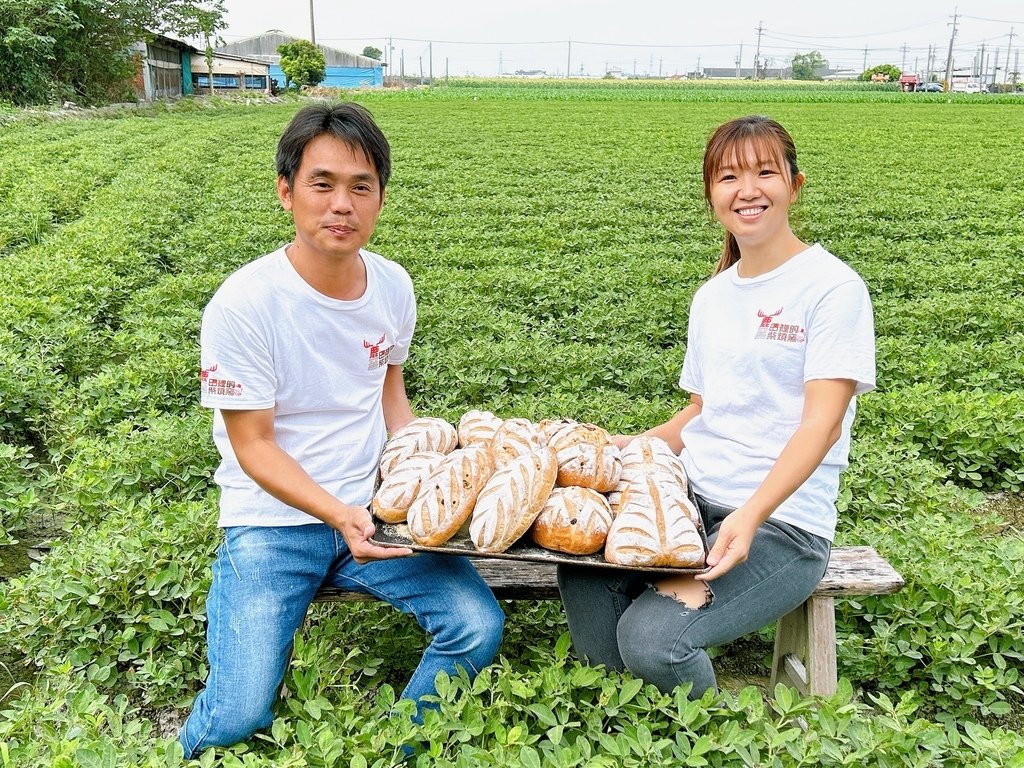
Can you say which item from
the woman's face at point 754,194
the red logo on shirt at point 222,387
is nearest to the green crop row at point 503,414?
the red logo on shirt at point 222,387

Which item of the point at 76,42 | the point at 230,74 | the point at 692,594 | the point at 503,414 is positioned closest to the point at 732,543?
the point at 692,594

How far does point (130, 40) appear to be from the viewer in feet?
119

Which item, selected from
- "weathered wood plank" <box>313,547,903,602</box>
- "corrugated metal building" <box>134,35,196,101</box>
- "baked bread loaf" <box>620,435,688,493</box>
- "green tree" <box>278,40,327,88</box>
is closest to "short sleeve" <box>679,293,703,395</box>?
"baked bread loaf" <box>620,435,688,493</box>

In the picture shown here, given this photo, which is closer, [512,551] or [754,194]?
[512,551]

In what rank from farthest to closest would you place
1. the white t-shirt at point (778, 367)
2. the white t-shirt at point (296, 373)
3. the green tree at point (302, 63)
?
the green tree at point (302, 63), the white t-shirt at point (296, 373), the white t-shirt at point (778, 367)

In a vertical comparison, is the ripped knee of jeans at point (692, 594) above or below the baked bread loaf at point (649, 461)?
below

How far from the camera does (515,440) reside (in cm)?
289

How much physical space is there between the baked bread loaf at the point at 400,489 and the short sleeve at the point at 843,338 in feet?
3.95

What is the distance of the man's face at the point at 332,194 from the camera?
9.27 ft

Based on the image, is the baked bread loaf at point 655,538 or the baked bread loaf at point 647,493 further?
the baked bread loaf at point 647,493

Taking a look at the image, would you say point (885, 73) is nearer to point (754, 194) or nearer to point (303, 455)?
point (754, 194)

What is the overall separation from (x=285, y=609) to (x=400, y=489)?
0.56m

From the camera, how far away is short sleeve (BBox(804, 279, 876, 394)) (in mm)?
2635

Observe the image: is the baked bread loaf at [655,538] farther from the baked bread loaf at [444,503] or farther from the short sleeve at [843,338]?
the short sleeve at [843,338]
